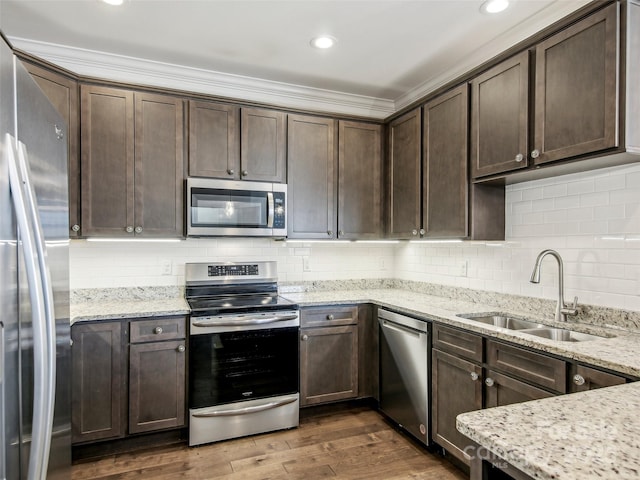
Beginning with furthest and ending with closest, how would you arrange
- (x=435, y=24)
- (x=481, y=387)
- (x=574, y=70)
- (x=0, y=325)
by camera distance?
1. (x=435, y=24)
2. (x=481, y=387)
3. (x=574, y=70)
4. (x=0, y=325)

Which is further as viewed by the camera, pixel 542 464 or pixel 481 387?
pixel 481 387

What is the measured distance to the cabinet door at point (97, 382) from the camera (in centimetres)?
247

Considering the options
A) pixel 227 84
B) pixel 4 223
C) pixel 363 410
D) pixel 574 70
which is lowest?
pixel 363 410

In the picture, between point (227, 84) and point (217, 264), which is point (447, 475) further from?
point (227, 84)

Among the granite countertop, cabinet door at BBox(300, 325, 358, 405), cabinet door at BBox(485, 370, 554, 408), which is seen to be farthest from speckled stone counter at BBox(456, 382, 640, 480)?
cabinet door at BBox(300, 325, 358, 405)

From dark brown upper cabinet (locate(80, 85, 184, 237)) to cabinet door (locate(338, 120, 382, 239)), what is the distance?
1.32m

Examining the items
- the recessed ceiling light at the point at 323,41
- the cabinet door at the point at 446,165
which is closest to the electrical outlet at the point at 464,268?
the cabinet door at the point at 446,165

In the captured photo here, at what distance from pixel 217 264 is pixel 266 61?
63.7 inches

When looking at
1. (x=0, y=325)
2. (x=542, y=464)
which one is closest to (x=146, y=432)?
(x=0, y=325)

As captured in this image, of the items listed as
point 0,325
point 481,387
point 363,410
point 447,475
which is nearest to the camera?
point 0,325

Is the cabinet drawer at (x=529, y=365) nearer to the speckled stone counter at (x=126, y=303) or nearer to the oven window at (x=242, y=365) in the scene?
the oven window at (x=242, y=365)

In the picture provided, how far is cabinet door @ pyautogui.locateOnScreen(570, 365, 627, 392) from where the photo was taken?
1.53m

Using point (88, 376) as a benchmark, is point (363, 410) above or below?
below

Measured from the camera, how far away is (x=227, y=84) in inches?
131
